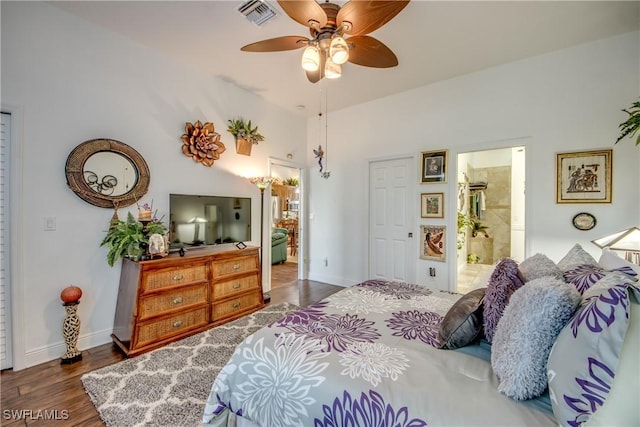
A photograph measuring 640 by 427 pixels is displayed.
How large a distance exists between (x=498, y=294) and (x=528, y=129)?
269cm

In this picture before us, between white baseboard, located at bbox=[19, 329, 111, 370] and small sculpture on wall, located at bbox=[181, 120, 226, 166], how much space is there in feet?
6.63

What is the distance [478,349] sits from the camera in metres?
1.23

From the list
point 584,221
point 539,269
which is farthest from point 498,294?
point 584,221

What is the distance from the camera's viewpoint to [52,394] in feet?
5.97

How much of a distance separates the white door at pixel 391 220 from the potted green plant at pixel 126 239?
3005 mm

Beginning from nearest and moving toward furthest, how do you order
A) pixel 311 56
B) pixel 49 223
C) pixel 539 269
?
pixel 539 269
pixel 311 56
pixel 49 223

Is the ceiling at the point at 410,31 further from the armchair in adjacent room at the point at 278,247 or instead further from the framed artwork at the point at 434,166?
the armchair in adjacent room at the point at 278,247

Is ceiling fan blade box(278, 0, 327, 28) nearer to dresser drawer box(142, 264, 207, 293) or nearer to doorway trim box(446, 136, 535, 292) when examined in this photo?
dresser drawer box(142, 264, 207, 293)

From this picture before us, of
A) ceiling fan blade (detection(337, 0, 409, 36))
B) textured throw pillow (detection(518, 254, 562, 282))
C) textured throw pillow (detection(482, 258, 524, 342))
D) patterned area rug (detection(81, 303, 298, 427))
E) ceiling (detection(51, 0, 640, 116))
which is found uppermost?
ceiling (detection(51, 0, 640, 116))

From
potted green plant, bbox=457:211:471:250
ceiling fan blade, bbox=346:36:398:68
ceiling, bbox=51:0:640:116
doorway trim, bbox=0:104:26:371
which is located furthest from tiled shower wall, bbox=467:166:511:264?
doorway trim, bbox=0:104:26:371

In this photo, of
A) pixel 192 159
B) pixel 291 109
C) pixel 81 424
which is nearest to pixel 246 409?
pixel 81 424

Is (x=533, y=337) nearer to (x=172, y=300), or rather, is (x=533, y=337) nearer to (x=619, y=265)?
(x=619, y=265)

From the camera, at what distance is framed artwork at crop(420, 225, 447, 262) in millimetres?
3535

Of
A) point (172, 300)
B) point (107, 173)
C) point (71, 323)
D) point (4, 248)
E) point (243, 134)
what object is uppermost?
point (243, 134)
